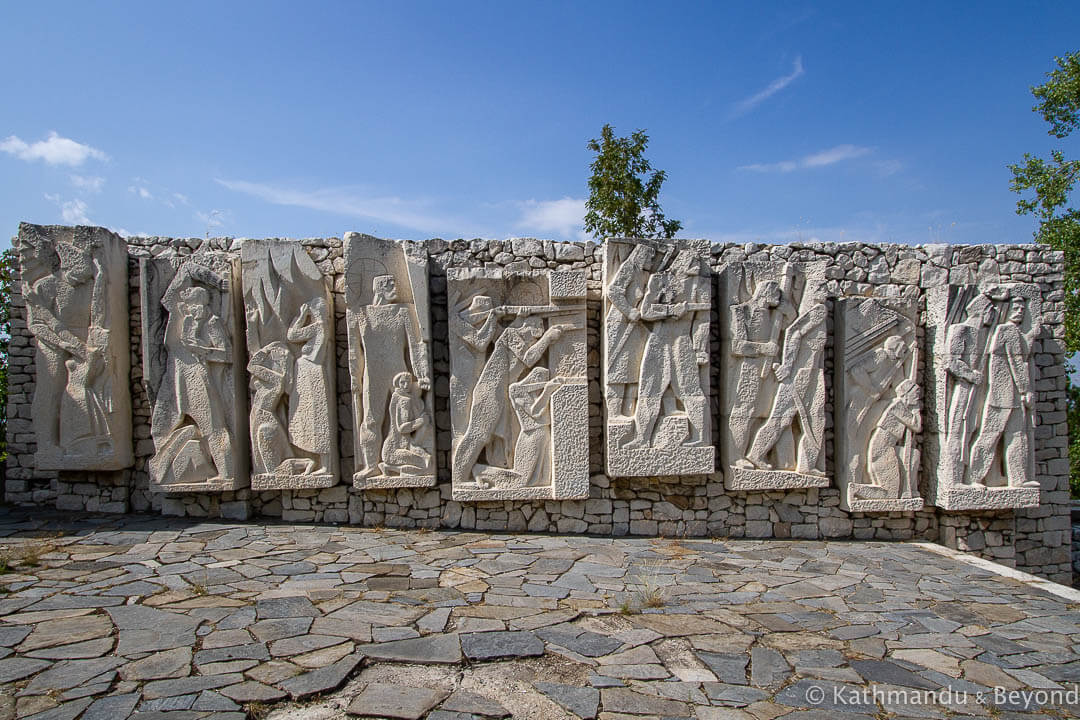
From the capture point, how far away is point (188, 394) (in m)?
6.62

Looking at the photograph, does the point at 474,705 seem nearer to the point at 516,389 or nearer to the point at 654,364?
the point at 516,389

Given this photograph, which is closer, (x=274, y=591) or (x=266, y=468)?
(x=274, y=591)

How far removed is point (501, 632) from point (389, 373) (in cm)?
328

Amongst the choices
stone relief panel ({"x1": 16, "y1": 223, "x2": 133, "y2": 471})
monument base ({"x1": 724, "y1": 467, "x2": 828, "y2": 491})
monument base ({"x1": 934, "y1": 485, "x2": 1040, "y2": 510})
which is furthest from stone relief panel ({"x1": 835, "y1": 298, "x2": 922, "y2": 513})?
stone relief panel ({"x1": 16, "y1": 223, "x2": 133, "y2": 471})

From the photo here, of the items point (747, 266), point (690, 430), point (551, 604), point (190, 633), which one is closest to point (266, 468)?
point (190, 633)

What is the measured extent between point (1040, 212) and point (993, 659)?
954 centimetres

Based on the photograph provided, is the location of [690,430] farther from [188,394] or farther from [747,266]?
[188,394]

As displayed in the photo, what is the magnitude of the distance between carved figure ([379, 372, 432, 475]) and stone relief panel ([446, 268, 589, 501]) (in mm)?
351

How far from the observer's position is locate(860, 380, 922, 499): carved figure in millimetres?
6949

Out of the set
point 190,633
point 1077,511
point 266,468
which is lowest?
point 1077,511

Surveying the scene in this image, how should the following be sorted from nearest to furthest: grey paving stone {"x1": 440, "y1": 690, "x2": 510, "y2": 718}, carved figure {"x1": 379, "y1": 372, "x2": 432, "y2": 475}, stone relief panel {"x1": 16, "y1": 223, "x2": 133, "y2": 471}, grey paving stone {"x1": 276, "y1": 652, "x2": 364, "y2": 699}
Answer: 1. grey paving stone {"x1": 440, "y1": 690, "x2": 510, "y2": 718}
2. grey paving stone {"x1": 276, "y1": 652, "x2": 364, "y2": 699}
3. carved figure {"x1": 379, "y1": 372, "x2": 432, "y2": 475}
4. stone relief panel {"x1": 16, "y1": 223, "x2": 133, "y2": 471}

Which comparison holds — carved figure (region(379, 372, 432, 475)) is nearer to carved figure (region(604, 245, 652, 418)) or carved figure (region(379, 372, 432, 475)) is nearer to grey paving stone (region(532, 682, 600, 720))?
carved figure (region(604, 245, 652, 418))

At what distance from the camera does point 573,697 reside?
329 cm

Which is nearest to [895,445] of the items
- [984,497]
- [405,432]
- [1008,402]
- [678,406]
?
[984,497]
